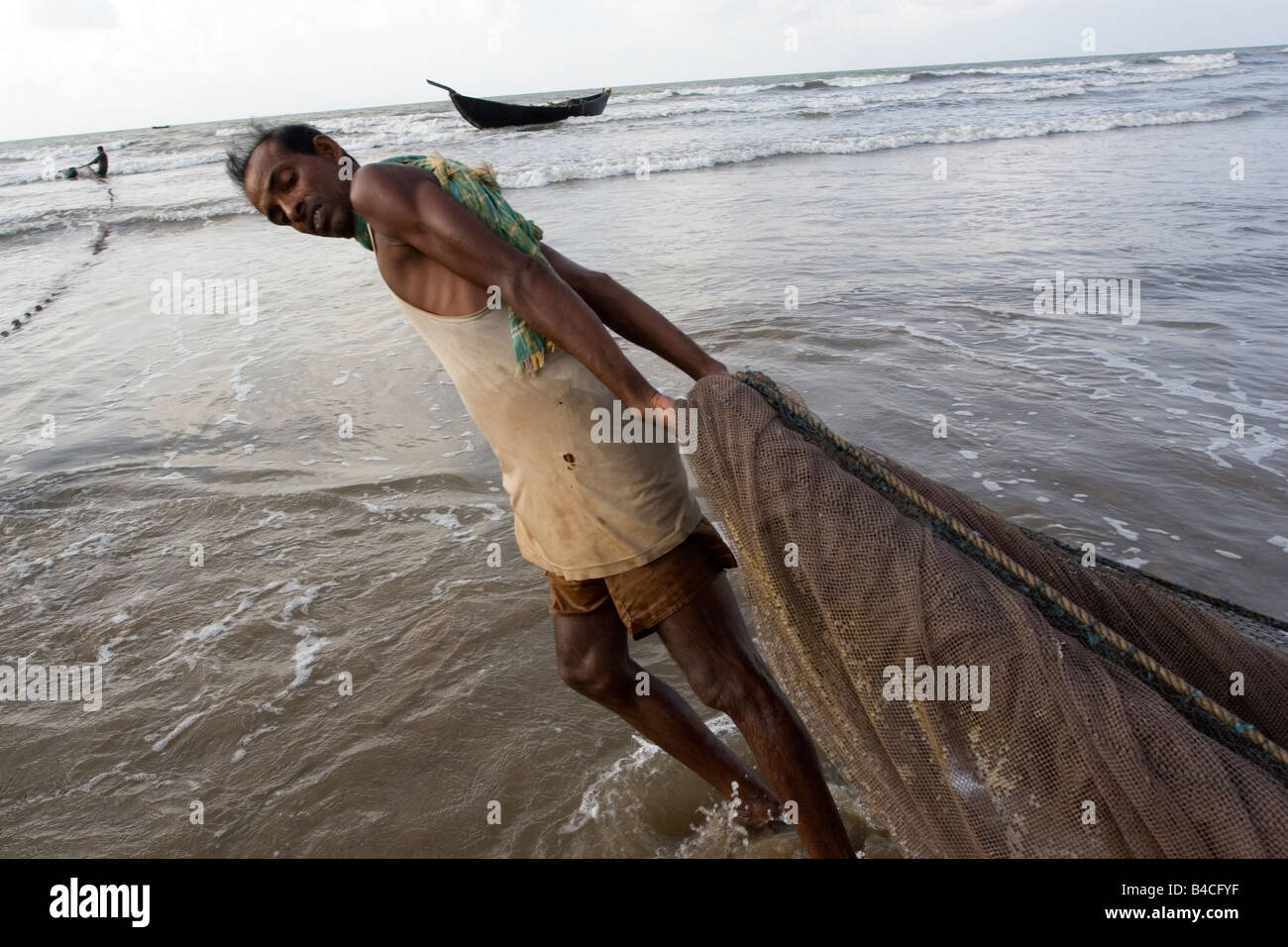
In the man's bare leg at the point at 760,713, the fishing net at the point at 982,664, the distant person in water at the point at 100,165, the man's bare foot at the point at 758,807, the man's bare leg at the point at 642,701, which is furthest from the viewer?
the distant person in water at the point at 100,165

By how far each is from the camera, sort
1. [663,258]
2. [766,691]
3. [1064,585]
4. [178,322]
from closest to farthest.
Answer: [1064,585] → [766,691] → [178,322] → [663,258]

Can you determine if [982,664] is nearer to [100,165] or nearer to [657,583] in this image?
[657,583]

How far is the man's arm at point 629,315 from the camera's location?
205 centimetres

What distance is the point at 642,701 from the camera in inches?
87.4

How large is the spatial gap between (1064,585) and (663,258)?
7805 millimetres

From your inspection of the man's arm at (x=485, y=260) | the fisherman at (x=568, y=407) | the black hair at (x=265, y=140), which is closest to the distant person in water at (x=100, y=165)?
the black hair at (x=265, y=140)

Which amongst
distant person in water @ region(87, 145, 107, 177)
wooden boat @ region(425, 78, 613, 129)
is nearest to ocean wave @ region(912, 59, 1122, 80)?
wooden boat @ region(425, 78, 613, 129)

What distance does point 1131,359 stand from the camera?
5.61 m

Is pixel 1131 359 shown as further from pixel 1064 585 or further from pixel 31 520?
pixel 31 520

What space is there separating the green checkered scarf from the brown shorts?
1.77 ft

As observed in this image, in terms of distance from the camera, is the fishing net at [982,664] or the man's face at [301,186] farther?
the man's face at [301,186]

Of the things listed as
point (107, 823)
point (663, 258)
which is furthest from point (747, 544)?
point (663, 258)

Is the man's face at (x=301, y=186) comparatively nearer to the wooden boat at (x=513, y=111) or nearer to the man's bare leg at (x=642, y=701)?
the man's bare leg at (x=642, y=701)

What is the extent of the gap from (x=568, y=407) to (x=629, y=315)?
1.16ft
